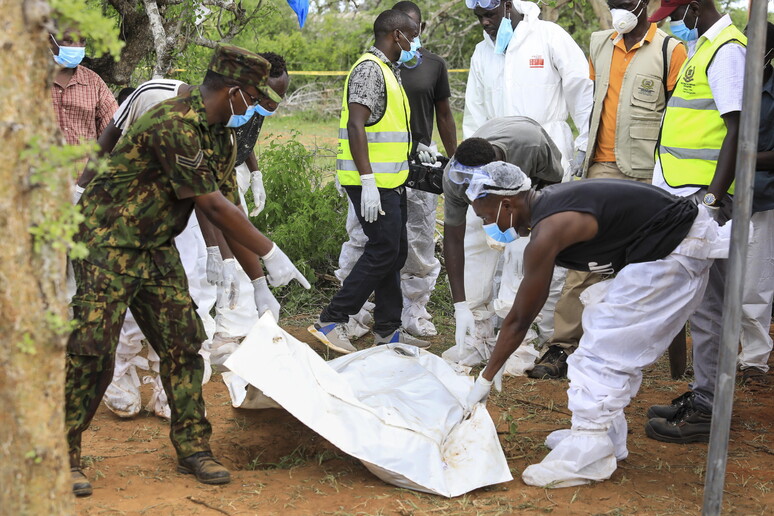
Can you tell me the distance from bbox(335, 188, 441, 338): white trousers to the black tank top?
243cm

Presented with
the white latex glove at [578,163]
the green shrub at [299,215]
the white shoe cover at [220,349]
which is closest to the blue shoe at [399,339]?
the white shoe cover at [220,349]

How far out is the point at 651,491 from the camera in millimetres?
3658

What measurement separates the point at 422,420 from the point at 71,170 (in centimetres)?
219

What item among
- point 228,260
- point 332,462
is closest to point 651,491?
point 332,462

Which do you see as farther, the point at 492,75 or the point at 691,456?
the point at 492,75

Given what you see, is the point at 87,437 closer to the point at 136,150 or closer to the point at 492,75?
the point at 136,150

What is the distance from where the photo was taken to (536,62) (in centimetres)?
549

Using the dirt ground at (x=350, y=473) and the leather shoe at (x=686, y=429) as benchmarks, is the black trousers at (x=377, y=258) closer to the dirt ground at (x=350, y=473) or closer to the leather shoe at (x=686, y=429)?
the dirt ground at (x=350, y=473)

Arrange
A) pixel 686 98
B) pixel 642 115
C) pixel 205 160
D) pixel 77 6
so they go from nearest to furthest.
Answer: pixel 77 6 → pixel 205 160 → pixel 686 98 → pixel 642 115

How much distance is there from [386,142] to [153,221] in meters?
2.23

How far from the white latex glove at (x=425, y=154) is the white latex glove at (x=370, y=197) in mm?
436

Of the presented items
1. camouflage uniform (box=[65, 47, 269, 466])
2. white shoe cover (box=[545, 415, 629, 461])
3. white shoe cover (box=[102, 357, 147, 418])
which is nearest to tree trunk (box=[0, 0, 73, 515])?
camouflage uniform (box=[65, 47, 269, 466])

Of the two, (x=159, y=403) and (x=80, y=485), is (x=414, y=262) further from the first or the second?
(x=80, y=485)

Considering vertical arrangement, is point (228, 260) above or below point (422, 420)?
above
